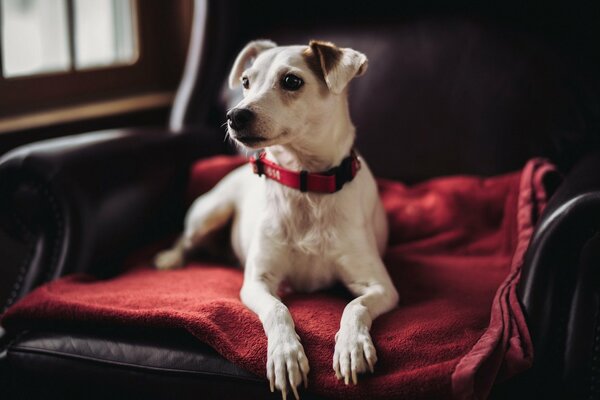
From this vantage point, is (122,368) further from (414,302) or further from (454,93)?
(454,93)

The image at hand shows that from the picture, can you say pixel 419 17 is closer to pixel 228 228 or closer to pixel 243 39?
pixel 243 39

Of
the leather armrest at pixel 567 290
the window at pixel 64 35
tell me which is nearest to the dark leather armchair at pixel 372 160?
the leather armrest at pixel 567 290

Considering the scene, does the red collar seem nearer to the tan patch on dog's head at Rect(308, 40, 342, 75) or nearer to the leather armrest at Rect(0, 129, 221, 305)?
the tan patch on dog's head at Rect(308, 40, 342, 75)

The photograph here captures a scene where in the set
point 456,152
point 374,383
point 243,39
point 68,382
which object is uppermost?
point 243,39

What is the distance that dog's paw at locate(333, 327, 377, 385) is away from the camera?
1.27 m

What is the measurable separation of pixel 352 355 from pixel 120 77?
6.96 feet

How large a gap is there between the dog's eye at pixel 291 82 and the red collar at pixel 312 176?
0.21m

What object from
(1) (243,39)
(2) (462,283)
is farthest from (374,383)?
(1) (243,39)

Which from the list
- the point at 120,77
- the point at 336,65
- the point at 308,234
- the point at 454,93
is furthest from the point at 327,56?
the point at 120,77

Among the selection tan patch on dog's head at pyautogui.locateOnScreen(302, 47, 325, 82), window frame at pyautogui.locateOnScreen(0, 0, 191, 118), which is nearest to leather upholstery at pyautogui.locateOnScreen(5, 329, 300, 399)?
tan patch on dog's head at pyautogui.locateOnScreen(302, 47, 325, 82)

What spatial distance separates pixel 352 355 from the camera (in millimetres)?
1279

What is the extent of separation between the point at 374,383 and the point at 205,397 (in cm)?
37

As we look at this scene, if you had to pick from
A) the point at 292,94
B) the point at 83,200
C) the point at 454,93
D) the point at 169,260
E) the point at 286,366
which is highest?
the point at 292,94

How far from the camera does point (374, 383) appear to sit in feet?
4.17
